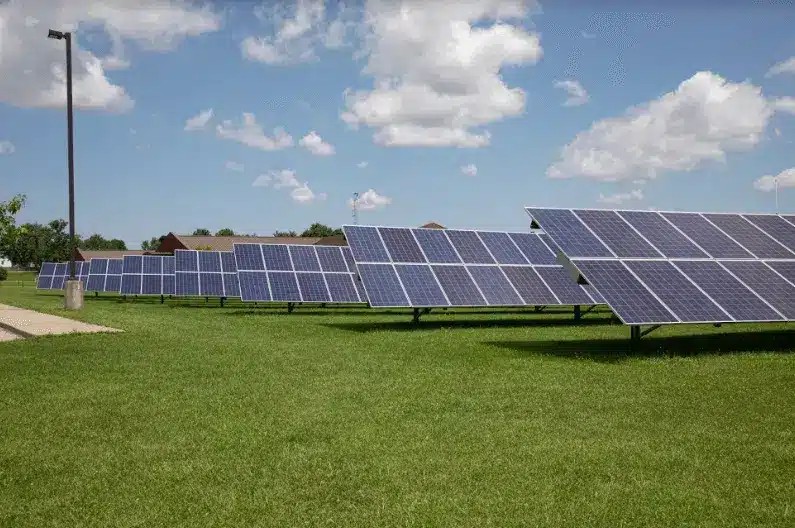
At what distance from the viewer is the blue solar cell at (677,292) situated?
15.3 meters

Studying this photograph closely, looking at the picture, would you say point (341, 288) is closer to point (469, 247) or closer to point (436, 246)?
point (436, 246)

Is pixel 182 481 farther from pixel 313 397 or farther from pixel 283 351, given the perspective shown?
pixel 283 351

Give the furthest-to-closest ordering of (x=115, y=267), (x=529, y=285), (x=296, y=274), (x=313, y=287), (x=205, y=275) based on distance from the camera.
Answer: (x=115, y=267)
(x=205, y=275)
(x=296, y=274)
(x=313, y=287)
(x=529, y=285)

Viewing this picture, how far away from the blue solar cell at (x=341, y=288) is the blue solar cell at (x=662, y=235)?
42.2 feet

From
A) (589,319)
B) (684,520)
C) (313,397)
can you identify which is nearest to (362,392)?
(313,397)

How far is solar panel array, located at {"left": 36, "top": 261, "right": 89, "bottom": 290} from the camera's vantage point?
5562 cm

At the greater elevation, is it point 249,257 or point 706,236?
point 249,257

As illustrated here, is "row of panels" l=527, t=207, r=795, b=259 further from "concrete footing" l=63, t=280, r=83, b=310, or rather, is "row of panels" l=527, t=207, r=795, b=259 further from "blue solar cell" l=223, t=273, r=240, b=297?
"blue solar cell" l=223, t=273, r=240, b=297

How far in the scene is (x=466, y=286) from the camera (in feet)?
75.2

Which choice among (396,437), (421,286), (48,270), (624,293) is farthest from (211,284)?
(396,437)

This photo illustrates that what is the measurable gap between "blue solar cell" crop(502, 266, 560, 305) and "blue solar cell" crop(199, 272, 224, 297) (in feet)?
54.1

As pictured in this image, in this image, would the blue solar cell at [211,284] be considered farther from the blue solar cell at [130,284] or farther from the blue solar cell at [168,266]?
the blue solar cell at [168,266]

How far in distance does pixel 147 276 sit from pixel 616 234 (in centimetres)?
3224

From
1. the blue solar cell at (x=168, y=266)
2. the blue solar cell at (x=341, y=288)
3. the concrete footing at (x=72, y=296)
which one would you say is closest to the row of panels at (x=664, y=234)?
the blue solar cell at (x=341, y=288)
